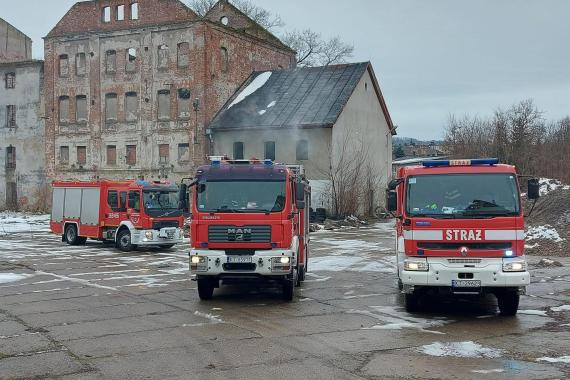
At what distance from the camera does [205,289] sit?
1409 cm

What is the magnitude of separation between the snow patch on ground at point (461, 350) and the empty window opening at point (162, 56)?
129ft

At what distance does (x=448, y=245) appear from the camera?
460 inches

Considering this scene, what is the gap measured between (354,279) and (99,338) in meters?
8.89

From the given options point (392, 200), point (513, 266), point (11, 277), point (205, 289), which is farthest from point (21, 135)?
point (513, 266)

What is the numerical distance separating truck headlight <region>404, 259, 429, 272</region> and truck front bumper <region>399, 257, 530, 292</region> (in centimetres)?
4

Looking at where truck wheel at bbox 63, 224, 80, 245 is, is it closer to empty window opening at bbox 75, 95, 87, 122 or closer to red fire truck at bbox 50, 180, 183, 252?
red fire truck at bbox 50, 180, 183, 252

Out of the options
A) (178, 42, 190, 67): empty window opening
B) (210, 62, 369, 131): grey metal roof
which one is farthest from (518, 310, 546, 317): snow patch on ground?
(178, 42, 190, 67): empty window opening

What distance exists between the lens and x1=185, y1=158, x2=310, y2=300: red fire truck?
13.4 meters

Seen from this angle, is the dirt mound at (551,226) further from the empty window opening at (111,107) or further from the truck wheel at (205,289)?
the empty window opening at (111,107)

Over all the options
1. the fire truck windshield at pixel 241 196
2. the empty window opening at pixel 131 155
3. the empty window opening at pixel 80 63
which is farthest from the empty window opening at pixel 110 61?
the fire truck windshield at pixel 241 196

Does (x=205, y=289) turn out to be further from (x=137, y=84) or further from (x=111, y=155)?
(x=111, y=155)

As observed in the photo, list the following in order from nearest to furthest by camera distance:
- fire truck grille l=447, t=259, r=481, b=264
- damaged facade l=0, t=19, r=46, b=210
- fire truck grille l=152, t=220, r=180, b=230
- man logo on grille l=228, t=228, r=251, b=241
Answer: fire truck grille l=447, t=259, r=481, b=264 < man logo on grille l=228, t=228, r=251, b=241 < fire truck grille l=152, t=220, r=180, b=230 < damaged facade l=0, t=19, r=46, b=210

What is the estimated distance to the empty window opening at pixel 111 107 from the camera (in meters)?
48.2

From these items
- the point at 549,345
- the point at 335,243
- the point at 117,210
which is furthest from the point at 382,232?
the point at 549,345
